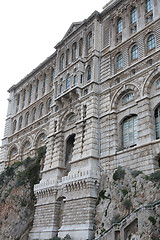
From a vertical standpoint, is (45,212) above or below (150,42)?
below

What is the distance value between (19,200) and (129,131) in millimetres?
17924

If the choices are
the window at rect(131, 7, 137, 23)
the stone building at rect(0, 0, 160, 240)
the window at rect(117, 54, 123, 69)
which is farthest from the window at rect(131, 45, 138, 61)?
the window at rect(131, 7, 137, 23)

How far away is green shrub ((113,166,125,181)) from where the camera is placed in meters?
28.1

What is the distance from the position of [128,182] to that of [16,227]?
57.4 feet

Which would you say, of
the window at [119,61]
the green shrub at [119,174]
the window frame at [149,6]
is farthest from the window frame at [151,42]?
the green shrub at [119,174]

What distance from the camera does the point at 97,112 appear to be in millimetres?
34500

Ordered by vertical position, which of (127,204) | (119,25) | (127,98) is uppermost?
(119,25)

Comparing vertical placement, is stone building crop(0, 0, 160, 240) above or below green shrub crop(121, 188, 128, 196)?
above

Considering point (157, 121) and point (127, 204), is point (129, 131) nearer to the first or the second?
point (157, 121)

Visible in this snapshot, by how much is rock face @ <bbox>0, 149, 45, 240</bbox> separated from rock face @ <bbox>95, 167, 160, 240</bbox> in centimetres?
1283

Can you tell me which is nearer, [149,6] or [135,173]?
[135,173]

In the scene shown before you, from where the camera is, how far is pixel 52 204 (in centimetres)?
3375

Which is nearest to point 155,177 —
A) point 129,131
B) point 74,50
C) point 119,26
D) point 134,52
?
point 129,131

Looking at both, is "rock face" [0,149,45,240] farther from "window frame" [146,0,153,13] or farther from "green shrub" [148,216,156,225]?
"window frame" [146,0,153,13]
